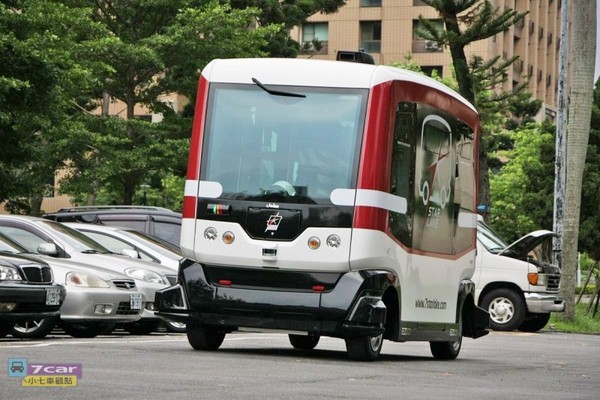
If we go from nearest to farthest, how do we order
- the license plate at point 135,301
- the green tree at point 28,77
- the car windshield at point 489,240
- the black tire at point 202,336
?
the black tire at point 202,336 < the license plate at point 135,301 < the car windshield at point 489,240 < the green tree at point 28,77

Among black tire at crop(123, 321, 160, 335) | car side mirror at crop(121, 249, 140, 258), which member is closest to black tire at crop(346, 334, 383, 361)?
black tire at crop(123, 321, 160, 335)

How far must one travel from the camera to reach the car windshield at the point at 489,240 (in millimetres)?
27953

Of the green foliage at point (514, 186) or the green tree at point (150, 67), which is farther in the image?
the green foliage at point (514, 186)

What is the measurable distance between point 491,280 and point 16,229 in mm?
10676

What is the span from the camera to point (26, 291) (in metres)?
16.5

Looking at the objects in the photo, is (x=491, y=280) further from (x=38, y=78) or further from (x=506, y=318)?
(x=38, y=78)

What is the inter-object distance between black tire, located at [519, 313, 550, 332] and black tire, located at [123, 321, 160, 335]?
9425mm

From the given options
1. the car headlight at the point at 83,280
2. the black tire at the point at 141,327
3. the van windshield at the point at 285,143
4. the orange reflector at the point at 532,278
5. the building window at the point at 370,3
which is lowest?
the black tire at the point at 141,327

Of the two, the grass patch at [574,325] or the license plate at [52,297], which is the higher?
the license plate at [52,297]

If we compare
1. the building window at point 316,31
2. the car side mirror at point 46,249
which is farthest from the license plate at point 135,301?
the building window at point 316,31

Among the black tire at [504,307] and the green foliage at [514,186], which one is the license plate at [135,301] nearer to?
the black tire at [504,307]

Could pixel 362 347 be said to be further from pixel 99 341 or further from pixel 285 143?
pixel 99 341

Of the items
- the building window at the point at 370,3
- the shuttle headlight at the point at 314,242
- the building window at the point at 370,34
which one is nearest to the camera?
the shuttle headlight at the point at 314,242

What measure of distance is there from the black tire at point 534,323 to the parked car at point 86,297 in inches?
453
